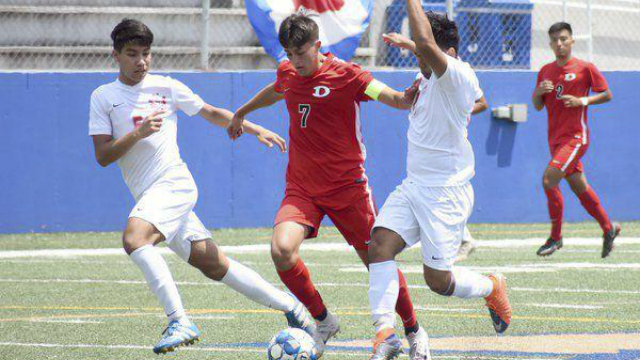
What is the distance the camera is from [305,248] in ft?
47.4

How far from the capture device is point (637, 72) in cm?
1789

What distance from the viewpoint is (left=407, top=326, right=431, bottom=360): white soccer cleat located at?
6.76 m

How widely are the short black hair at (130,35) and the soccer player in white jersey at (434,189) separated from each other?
179cm

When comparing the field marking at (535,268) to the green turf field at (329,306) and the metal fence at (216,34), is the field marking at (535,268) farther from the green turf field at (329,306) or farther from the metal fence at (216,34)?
the metal fence at (216,34)

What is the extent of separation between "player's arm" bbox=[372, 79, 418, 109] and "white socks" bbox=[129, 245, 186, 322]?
1692 millimetres

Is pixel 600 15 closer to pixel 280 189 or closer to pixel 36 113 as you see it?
pixel 280 189


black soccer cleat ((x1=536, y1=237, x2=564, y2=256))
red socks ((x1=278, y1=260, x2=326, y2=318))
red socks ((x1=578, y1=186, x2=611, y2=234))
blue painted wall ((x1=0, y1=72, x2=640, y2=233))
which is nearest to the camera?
red socks ((x1=278, y1=260, x2=326, y2=318))

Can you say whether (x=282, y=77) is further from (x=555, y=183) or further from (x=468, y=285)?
(x=555, y=183)

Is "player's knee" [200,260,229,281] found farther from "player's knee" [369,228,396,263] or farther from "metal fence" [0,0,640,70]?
"metal fence" [0,0,640,70]

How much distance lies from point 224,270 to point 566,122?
741cm

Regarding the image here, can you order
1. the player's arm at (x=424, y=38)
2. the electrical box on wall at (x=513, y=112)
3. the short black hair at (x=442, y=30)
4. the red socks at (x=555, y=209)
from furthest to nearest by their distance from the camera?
the electrical box on wall at (x=513, y=112), the red socks at (x=555, y=209), the short black hair at (x=442, y=30), the player's arm at (x=424, y=38)

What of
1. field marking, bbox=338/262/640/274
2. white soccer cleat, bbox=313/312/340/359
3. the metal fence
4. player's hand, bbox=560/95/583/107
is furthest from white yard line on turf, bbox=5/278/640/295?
the metal fence

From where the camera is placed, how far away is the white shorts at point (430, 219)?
22.6ft

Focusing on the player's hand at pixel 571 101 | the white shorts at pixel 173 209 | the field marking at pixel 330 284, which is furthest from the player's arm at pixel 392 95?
the player's hand at pixel 571 101
